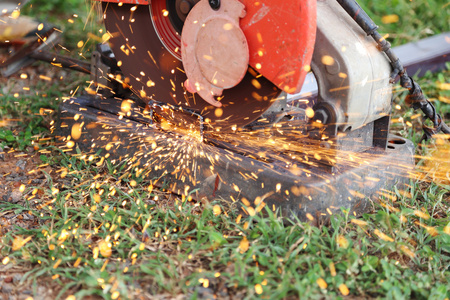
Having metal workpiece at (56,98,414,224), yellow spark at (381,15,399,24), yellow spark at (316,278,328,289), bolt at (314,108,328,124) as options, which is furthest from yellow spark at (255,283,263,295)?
yellow spark at (381,15,399,24)

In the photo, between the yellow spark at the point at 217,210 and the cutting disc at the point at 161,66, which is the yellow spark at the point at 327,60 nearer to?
the cutting disc at the point at 161,66

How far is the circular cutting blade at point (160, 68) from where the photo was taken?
93.7 inches

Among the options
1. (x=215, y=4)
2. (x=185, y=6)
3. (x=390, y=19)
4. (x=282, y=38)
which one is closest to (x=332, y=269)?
(x=282, y=38)

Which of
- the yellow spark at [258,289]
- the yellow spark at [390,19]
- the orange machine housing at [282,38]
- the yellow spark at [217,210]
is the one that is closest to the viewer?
the yellow spark at [258,289]

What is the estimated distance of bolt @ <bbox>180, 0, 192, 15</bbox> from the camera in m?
2.37

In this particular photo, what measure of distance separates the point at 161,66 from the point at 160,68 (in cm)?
1

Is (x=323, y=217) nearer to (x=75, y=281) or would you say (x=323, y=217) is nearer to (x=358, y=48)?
(x=358, y=48)

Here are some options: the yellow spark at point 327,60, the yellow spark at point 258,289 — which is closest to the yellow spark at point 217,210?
the yellow spark at point 258,289

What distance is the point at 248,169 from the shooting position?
2.32 metres

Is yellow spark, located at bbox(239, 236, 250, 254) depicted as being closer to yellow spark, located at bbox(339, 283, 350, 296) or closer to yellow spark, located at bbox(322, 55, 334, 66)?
yellow spark, located at bbox(339, 283, 350, 296)

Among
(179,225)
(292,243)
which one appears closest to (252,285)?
(292,243)

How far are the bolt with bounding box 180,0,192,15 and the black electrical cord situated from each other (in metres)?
0.66

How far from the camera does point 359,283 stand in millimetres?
1929

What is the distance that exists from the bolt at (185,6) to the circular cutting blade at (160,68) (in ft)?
0.33
